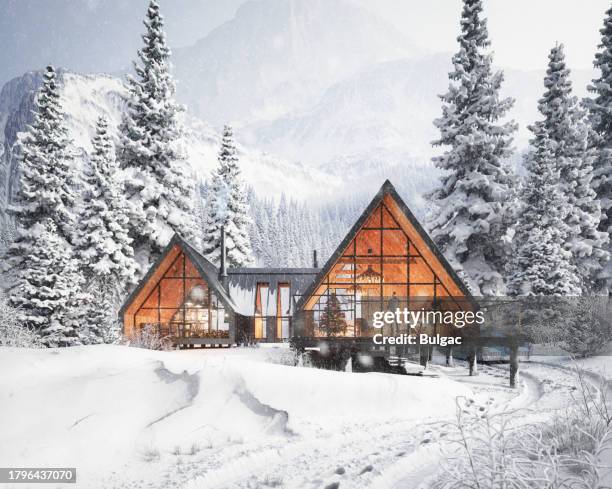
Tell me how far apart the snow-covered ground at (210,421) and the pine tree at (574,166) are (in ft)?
57.9

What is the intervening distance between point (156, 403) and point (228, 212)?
22.9m

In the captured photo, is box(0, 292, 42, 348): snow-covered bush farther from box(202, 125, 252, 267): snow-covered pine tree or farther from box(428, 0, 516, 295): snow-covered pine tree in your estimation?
box(428, 0, 516, 295): snow-covered pine tree

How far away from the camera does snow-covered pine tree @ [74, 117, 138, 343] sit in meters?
22.8

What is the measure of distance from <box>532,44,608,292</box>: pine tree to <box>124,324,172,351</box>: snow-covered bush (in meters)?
21.2

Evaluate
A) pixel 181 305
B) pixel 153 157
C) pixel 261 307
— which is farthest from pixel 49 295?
pixel 153 157

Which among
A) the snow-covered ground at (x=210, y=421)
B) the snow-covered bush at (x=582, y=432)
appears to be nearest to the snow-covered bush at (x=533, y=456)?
the snow-covered bush at (x=582, y=432)

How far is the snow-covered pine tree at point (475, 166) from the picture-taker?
2059 cm

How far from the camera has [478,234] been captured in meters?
21.0

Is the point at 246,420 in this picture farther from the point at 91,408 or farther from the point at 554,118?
the point at 554,118

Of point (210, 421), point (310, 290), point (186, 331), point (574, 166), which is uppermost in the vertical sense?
point (574, 166)

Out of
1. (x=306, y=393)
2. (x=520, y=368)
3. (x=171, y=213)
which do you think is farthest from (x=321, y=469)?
(x=171, y=213)

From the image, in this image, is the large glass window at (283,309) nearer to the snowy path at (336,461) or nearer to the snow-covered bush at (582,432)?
the snowy path at (336,461)

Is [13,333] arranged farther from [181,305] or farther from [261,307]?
[261,307]

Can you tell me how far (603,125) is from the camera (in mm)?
26547
